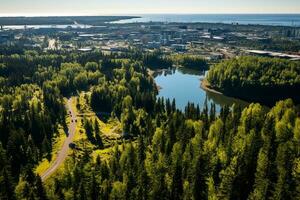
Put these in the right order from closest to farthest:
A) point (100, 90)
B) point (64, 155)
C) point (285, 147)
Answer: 1. point (285, 147)
2. point (64, 155)
3. point (100, 90)

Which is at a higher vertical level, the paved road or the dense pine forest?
the dense pine forest

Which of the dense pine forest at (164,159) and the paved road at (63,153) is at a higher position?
the dense pine forest at (164,159)

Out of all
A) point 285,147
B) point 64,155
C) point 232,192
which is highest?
point 285,147

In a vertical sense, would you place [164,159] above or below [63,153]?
above

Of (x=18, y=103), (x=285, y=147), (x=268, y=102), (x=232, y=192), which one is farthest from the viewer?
(x=268, y=102)

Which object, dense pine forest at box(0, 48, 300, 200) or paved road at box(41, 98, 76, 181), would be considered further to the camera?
paved road at box(41, 98, 76, 181)

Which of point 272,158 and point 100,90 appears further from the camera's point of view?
point 100,90

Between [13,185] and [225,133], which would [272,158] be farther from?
[13,185]

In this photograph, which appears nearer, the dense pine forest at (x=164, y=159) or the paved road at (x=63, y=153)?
the dense pine forest at (x=164, y=159)

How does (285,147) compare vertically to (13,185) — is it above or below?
above

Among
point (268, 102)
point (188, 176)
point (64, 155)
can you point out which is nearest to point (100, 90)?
point (64, 155)

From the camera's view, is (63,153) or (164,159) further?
(63,153)
